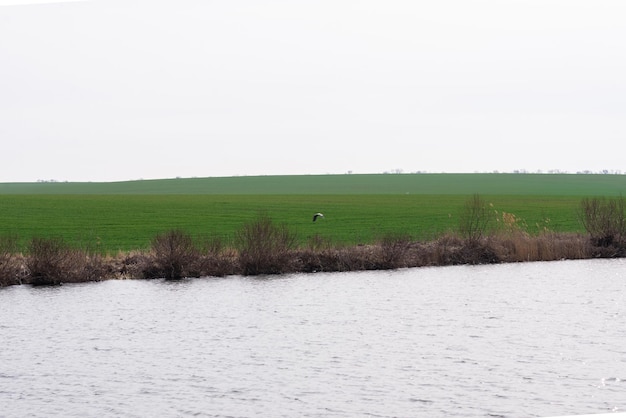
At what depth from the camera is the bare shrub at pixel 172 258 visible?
39781 mm

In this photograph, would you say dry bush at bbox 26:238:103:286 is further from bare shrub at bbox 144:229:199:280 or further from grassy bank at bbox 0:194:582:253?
grassy bank at bbox 0:194:582:253

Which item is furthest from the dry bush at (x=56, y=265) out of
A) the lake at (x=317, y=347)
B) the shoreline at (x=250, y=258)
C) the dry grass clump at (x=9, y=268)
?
the lake at (x=317, y=347)

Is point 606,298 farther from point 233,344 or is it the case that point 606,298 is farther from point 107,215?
point 107,215

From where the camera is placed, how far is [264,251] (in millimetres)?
40844

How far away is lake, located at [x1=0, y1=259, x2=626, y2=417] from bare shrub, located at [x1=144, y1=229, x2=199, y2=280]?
919mm

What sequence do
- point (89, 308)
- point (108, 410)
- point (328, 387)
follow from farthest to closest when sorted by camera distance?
point (89, 308), point (328, 387), point (108, 410)

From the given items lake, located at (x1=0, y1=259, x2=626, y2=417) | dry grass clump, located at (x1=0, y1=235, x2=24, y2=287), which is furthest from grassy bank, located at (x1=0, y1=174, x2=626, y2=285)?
lake, located at (x1=0, y1=259, x2=626, y2=417)

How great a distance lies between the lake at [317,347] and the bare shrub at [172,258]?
3.02 feet

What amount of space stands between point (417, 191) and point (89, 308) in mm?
109947

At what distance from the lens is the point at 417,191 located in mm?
140125

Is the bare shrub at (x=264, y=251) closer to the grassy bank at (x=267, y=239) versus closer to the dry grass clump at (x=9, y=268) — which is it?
the grassy bank at (x=267, y=239)

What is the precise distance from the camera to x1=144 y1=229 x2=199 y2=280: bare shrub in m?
39.8

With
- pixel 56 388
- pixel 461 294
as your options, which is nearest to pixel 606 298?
pixel 461 294

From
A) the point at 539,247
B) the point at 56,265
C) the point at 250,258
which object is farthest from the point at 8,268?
the point at 539,247
